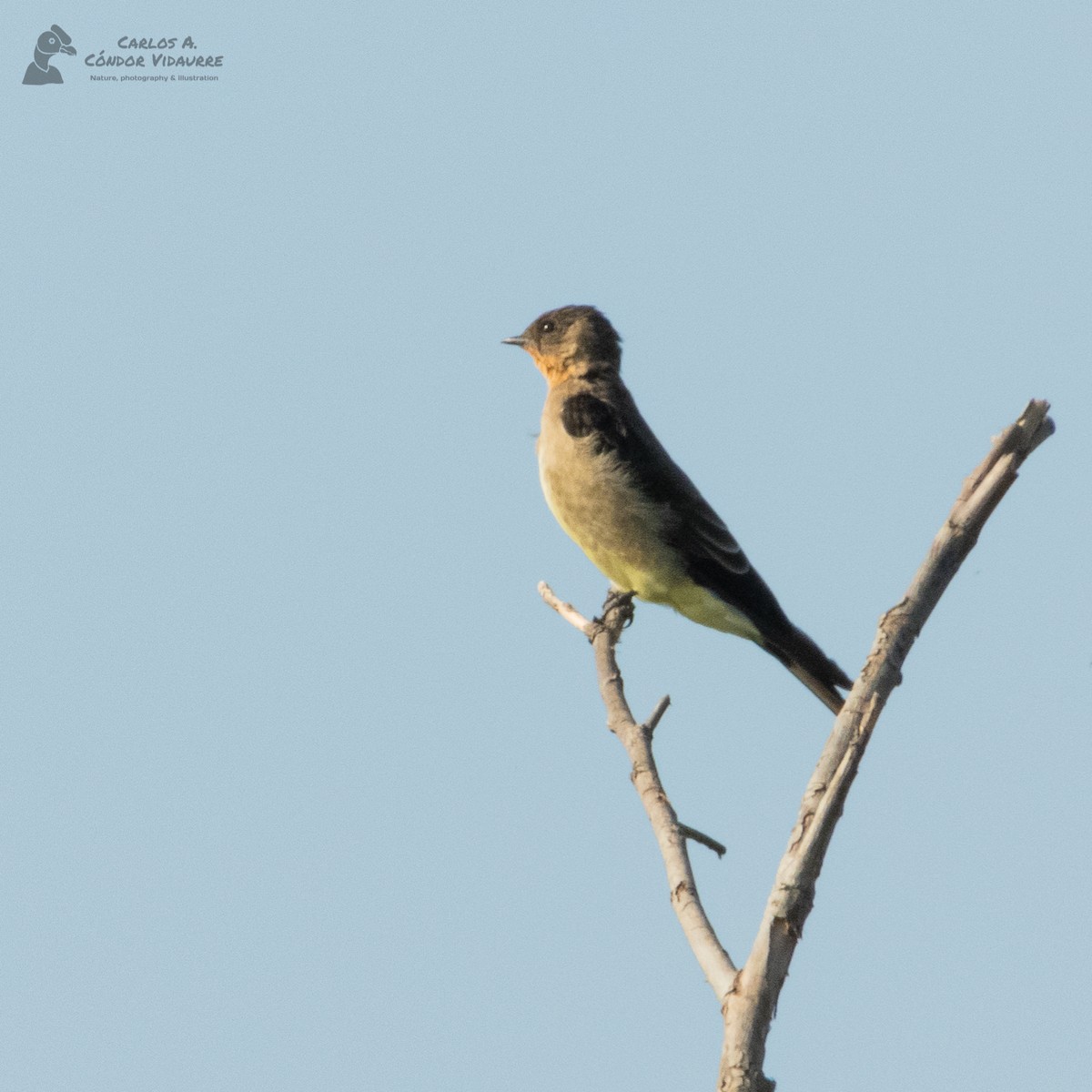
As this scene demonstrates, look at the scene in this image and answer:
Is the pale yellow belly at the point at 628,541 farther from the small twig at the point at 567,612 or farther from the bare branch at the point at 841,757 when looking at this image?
the bare branch at the point at 841,757

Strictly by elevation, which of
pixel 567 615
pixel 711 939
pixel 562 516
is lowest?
pixel 711 939

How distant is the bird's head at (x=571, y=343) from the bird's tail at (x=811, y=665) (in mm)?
2678

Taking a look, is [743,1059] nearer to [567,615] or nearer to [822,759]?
[822,759]

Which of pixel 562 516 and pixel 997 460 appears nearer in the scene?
A: pixel 997 460

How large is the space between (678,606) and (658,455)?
1.06m

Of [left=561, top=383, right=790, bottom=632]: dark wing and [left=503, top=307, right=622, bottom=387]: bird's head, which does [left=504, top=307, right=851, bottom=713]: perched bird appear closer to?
[left=561, top=383, right=790, bottom=632]: dark wing

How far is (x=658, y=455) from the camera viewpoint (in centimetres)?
1070

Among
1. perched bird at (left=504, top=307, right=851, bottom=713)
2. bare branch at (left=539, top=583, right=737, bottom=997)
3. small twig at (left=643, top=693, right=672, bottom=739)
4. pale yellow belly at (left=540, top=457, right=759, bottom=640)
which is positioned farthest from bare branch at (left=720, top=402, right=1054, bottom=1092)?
pale yellow belly at (left=540, top=457, right=759, bottom=640)

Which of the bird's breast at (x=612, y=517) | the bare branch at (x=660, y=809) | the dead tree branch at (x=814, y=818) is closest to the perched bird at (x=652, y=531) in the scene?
the bird's breast at (x=612, y=517)

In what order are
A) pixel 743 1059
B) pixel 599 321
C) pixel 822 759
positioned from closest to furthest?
pixel 743 1059, pixel 822 759, pixel 599 321

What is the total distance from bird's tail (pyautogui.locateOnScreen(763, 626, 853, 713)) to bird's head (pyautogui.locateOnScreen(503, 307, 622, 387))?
268cm

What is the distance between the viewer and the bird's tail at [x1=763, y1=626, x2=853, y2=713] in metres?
9.41

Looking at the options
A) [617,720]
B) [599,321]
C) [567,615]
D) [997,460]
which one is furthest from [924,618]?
[599,321]

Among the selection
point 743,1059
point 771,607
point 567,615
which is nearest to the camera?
point 743,1059
